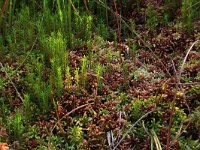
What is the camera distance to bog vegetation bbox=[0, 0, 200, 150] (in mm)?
2271

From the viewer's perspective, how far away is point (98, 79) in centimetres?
254

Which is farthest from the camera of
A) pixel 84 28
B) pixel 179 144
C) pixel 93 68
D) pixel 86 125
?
pixel 84 28

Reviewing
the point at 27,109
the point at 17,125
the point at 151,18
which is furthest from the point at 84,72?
Result: the point at 151,18

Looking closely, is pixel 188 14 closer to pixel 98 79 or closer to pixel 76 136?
pixel 98 79

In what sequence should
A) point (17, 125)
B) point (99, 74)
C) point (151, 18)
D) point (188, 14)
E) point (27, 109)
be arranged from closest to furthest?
point (17, 125), point (27, 109), point (99, 74), point (188, 14), point (151, 18)

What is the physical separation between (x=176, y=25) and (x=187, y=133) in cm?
112

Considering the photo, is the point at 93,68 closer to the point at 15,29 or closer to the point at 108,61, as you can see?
the point at 108,61

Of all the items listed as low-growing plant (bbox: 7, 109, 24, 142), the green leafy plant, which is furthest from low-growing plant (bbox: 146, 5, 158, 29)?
low-growing plant (bbox: 7, 109, 24, 142)

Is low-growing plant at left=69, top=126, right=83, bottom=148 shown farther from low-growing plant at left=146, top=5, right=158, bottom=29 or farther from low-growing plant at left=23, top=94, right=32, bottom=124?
low-growing plant at left=146, top=5, right=158, bottom=29

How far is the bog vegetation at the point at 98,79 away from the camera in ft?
7.45

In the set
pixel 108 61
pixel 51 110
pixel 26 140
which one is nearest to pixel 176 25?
pixel 108 61

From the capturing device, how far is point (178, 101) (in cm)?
244

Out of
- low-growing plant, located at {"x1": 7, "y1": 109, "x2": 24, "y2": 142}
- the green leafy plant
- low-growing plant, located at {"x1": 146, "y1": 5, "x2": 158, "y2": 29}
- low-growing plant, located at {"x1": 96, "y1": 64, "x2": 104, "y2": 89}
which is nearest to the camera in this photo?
low-growing plant, located at {"x1": 7, "y1": 109, "x2": 24, "y2": 142}

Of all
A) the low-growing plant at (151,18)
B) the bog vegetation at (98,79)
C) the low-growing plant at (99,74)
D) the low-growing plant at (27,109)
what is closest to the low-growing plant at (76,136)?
the bog vegetation at (98,79)
